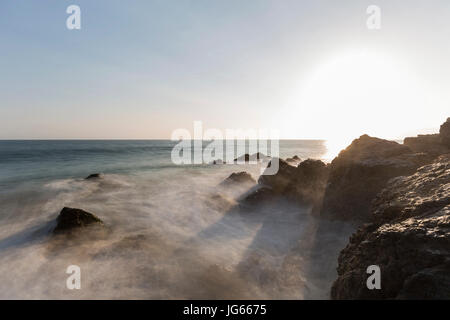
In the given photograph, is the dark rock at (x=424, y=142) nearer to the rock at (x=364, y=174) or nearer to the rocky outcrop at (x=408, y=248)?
the rock at (x=364, y=174)

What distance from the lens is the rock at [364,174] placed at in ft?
31.4

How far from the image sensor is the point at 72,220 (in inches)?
395

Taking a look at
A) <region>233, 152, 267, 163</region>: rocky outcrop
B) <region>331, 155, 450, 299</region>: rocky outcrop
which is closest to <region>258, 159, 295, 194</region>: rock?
<region>331, 155, 450, 299</region>: rocky outcrop

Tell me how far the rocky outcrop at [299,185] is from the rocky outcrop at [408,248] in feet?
25.1

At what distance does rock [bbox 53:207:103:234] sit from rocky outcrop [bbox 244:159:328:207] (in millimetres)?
8456

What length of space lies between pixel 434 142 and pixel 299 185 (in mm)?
7194

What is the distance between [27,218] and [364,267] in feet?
48.3

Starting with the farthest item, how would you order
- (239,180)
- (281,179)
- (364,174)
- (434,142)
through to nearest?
(239,180), (281,179), (434,142), (364,174)

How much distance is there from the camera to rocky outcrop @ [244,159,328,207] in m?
14.5

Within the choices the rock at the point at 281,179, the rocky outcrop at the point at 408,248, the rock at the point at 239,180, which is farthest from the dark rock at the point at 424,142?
the rock at the point at 239,180

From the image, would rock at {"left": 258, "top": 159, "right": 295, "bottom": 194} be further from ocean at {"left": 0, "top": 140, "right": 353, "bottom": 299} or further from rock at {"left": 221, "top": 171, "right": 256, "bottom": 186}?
rock at {"left": 221, "top": 171, "right": 256, "bottom": 186}

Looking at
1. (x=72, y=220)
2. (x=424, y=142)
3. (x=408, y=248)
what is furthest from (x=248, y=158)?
(x=408, y=248)

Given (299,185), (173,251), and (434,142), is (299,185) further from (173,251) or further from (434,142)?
(173,251)
